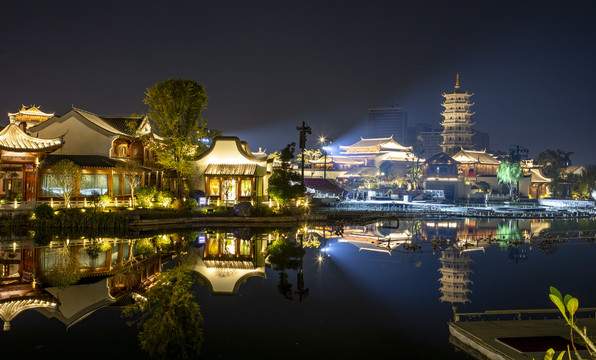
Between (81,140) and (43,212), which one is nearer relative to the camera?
(43,212)

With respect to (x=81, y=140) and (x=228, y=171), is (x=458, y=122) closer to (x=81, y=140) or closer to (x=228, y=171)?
(x=228, y=171)

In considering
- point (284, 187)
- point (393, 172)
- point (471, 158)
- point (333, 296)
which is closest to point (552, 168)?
point (471, 158)

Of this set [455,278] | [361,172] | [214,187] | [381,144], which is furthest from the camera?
[381,144]

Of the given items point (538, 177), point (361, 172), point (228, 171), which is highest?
point (361, 172)

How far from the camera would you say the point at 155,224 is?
3117cm

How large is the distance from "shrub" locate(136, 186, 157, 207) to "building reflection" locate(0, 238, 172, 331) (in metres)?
9.86

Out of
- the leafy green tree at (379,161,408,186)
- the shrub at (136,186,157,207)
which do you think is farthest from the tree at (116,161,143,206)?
the leafy green tree at (379,161,408,186)

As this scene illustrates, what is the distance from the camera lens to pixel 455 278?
54.4 ft

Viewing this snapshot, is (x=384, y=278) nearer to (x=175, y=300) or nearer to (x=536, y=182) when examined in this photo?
(x=175, y=300)

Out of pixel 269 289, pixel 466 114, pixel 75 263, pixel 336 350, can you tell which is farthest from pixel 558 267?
pixel 466 114

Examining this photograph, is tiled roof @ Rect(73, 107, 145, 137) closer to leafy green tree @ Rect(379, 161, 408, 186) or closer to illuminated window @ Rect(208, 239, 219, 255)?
illuminated window @ Rect(208, 239, 219, 255)

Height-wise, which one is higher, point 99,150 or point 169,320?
point 99,150

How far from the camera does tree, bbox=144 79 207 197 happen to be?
36500 mm

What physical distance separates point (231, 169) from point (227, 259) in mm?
20021
